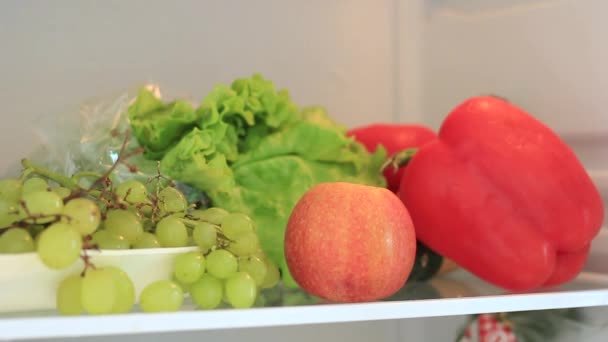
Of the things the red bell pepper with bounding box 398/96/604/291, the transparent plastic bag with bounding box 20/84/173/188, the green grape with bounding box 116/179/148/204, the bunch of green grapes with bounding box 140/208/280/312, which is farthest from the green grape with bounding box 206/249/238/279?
the red bell pepper with bounding box 398/96/604/291

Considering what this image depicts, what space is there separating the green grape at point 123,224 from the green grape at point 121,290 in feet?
0.22

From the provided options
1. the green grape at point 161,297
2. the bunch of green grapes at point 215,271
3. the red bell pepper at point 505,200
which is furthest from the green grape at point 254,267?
the red bell pepper at point 505,200

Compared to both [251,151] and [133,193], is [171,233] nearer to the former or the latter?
[133,193]

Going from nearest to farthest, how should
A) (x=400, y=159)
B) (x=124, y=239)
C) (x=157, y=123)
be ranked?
(x=124, y=239) < (x=157, y=123) < (x=400, y=159)

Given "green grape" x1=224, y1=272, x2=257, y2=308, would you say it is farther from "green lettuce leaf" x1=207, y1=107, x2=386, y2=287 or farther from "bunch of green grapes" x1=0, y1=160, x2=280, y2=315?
"green lettuce leaf" x1=207, y1=107, x2=386, y2=287

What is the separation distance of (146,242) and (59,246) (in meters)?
0.12

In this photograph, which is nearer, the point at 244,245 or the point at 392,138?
the point at 244,245

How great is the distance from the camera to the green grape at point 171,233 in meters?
0.64

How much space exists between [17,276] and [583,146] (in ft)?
2.95

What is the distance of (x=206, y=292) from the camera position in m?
0.62

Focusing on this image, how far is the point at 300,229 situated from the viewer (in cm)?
69

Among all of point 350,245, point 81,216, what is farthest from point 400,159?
point 81,216

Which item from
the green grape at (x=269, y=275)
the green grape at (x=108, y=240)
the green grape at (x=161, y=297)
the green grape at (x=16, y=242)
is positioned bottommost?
the green grape at (x=269, y=275)

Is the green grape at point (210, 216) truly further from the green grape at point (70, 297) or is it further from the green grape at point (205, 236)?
the green grape at point (70, 297)
